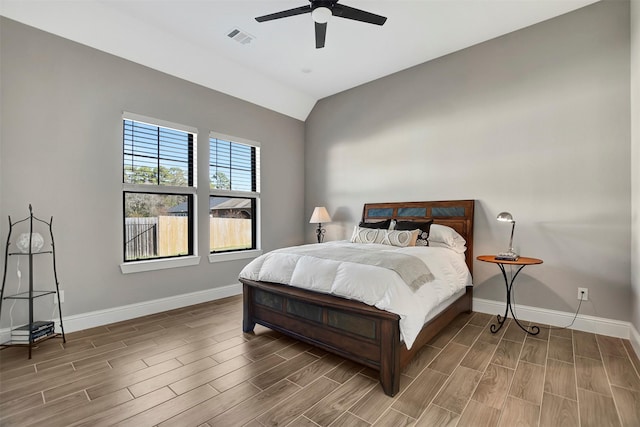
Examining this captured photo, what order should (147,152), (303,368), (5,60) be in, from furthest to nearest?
(147,152), (5,60), (303,368)

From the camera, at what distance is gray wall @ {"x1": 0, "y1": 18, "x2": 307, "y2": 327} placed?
268 cm

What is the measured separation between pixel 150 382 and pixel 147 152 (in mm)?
2615

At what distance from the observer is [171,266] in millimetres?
3680

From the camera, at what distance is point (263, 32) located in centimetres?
337

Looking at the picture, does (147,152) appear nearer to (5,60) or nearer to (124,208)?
(124,208)

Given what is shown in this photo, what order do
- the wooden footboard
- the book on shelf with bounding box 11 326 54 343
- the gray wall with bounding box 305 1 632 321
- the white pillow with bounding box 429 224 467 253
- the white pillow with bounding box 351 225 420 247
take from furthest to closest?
1. the white pillow with bounding box 429 224 467 253
2. the white pillow with bounding box 351 225 420 247
3. the gray wall with bounding box 305 1 632 321
4. the book on shelf with bounding box 11 326 54 343
5. the wooden footboard

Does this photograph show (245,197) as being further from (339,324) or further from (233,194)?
(339,324)

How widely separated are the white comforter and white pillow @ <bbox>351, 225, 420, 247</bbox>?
35 centimetres

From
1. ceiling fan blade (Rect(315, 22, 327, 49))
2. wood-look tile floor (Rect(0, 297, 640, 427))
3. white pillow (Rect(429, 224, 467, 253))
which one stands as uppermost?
ceiling fan blade (Rect(315, 22, 327, 49))

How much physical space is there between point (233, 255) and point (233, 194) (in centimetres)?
92

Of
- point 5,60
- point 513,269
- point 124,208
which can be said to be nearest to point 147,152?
point 124,208

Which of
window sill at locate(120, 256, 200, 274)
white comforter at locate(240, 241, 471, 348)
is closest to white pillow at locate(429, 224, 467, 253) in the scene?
white comforter at locate(240, 241, 471, 348)

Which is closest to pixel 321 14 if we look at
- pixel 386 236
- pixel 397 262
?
pixel 397 262

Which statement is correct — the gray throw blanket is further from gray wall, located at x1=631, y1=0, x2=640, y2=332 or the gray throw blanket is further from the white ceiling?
the white ceiling
